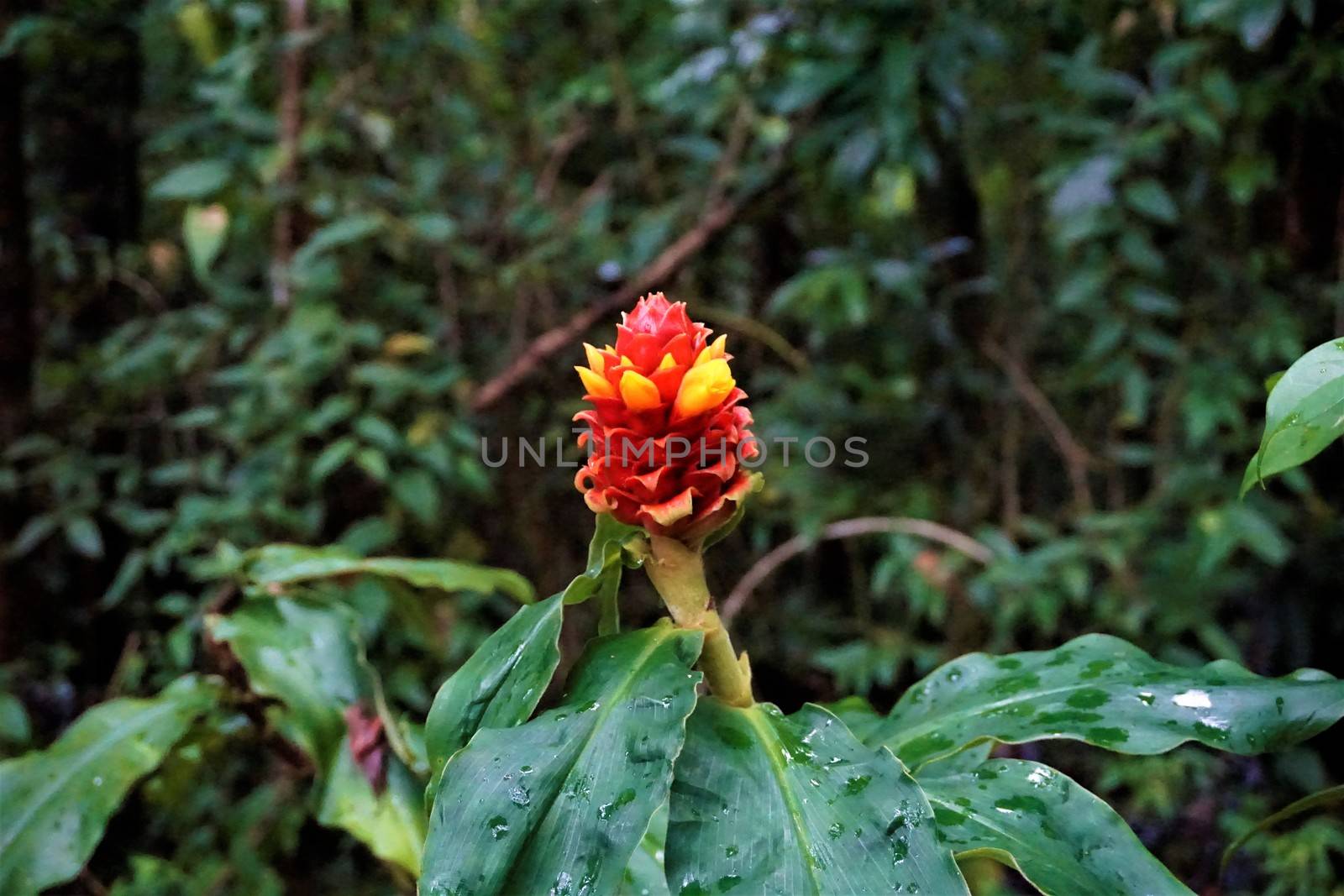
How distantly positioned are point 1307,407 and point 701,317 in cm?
177

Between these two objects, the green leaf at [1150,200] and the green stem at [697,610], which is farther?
the green leaf at [1150,200]

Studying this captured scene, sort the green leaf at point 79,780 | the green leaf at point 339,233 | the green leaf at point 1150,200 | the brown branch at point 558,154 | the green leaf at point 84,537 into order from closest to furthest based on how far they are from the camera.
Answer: the green leaf at point 79,780
the green leaf at point 1150,200
the green leaf at point 339,233
the green leaf at point 84,537
the brown branch at point 558,154

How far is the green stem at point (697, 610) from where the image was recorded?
720 mm

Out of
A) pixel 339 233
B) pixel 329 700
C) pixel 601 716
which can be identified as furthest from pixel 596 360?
pixel 339 233

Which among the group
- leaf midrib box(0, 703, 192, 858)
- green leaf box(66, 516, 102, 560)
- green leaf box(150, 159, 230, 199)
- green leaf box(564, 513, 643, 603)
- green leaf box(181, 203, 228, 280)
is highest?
green leaf box(150, 159, 230, 199)

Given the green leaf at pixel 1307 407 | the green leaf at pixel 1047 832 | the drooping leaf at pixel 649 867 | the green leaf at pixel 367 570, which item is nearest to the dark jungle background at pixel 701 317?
the green leaf at pixel 367 570

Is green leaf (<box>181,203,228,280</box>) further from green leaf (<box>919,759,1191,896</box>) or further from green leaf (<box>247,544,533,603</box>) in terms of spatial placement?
green leaf (<box>919,759,1191,896</box>)

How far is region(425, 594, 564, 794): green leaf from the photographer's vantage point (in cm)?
67

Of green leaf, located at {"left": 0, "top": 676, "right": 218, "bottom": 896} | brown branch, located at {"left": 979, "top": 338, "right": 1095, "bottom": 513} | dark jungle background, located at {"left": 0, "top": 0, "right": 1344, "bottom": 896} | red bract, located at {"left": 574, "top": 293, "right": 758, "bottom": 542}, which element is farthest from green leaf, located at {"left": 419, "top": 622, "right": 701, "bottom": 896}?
brown branch, located at {"left": 979, "top": 338, "right": 1095, "bottom": 513}

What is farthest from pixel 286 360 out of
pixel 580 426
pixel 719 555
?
pixel 719 555

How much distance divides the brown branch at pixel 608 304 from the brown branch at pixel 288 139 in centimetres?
49

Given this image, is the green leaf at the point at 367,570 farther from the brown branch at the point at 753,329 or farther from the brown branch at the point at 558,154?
the brown branch at the point at 558,154

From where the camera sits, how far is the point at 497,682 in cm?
70

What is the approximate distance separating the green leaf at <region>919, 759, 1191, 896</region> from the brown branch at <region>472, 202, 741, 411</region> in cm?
156
